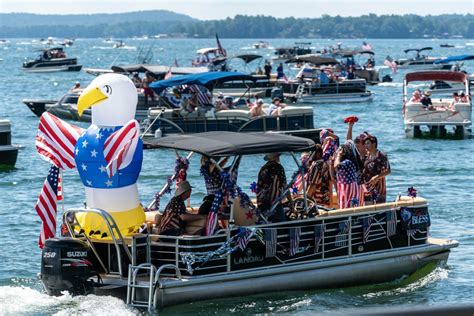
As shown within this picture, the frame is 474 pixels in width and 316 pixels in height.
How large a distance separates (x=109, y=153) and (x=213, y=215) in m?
1.38

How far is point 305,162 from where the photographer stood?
536 inches

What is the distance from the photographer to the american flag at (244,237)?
501 inches

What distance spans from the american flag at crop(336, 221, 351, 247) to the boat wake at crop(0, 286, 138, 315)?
2844mm

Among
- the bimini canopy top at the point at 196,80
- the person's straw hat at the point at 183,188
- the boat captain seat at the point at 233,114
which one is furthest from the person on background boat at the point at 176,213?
the bimini canopy top at the point at 196,80

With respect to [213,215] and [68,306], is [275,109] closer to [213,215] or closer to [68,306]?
[213,215]

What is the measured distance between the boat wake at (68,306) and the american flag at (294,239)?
6.94 feet

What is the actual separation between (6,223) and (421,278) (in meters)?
8.09

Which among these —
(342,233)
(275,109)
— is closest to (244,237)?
(342,233)

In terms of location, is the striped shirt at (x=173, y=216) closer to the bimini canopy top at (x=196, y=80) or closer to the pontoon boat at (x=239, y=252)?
the pontoon boat at (x=239, y=252)

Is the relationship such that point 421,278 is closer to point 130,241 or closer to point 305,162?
point 305,162

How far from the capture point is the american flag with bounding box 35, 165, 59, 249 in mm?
13766

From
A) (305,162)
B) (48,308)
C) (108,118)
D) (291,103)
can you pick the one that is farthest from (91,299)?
(291,103)

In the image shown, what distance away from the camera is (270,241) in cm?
1306

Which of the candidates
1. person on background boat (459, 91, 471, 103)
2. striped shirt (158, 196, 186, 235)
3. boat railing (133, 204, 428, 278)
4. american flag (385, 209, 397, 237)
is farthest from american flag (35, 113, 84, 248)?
person on background boat (459, 91, 471, 103)
